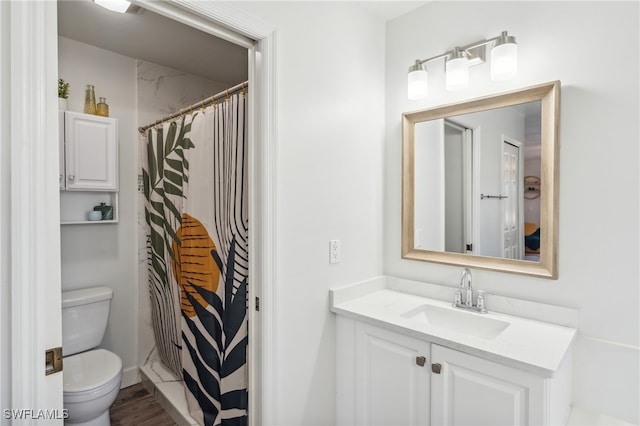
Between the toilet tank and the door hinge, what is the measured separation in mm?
1413

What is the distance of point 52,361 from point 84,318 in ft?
4.90

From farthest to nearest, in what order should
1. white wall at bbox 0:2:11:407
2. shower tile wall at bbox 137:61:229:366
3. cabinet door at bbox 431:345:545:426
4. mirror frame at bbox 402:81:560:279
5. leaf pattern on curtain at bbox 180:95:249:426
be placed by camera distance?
shower tile wall at bbox 137:61:229:366 → leaf pattern on curtain at bbox 180:95:249:426 → mirror frame at bbox 402:81:560:279 → cabinet door at bbox 431:345:545:426 → white wall at bbox 0:2:11:407

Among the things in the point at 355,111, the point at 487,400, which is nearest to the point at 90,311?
the point at 355,111

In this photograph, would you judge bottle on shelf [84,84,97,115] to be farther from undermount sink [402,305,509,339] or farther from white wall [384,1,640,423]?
white wall [384,1,640,423]

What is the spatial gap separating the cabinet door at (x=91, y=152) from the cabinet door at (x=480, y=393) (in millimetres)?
2225

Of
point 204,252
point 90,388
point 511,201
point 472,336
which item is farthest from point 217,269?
point 511,201

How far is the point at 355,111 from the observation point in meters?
1.83

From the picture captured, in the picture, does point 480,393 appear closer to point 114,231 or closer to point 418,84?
point 418,84

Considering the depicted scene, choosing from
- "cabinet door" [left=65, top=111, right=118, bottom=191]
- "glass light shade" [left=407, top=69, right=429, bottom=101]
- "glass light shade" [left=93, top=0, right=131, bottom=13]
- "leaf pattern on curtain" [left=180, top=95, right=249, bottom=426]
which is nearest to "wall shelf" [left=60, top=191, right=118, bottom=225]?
"cabinet door" [left=65, top=111, right=118, bottom=191]

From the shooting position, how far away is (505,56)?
4.89 feet

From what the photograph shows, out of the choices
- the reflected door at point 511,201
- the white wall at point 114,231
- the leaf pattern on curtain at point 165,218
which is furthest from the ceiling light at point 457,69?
the white wall at point 114,231

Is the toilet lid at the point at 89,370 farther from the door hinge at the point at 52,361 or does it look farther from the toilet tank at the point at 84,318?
the door hinge at the point at 52,361

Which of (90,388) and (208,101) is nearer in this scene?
(90,388)

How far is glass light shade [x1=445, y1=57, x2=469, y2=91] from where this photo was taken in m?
1.63
